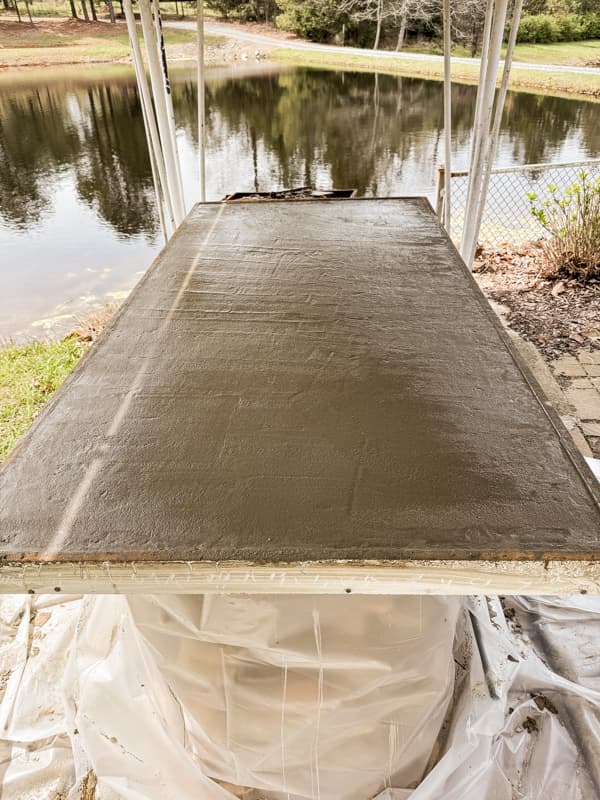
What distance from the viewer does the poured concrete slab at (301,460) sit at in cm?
81

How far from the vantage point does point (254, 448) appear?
101 centimetres

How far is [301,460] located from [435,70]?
21196 millimetres

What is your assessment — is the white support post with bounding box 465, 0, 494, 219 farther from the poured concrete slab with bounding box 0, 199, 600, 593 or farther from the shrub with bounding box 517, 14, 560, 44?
the shrub with bounding box 517, 14, 560, 44

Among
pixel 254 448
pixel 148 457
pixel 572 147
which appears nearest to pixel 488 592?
pixel 254 448

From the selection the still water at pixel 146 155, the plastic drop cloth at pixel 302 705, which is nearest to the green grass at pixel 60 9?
the still water at pixel 146 155

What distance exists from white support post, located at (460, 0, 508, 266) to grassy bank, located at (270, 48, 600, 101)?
47.1 ft

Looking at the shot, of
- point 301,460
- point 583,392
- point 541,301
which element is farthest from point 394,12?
point 301,460

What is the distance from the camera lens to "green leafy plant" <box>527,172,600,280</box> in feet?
12.7

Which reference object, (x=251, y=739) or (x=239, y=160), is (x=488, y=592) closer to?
(x=251, y=739)

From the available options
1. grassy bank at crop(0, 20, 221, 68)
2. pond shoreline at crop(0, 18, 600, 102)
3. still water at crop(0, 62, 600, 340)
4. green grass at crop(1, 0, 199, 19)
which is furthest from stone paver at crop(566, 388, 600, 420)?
green grass at crop(1, 0, 199, 19)

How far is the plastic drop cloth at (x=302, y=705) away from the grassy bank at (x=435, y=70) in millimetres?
16778

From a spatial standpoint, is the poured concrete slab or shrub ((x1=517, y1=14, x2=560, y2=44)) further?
shrub ((x1=517, y1=14, x2=560, y2=44))

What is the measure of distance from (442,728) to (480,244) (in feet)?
15.5

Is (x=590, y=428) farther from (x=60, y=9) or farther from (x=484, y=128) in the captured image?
(x=60, y=9)
